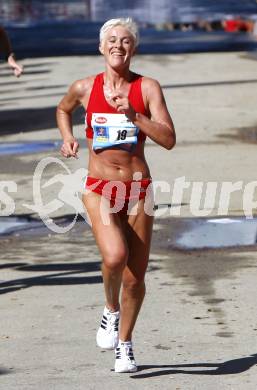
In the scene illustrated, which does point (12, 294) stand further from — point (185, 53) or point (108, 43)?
point (185, 53)

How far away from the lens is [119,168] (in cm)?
820

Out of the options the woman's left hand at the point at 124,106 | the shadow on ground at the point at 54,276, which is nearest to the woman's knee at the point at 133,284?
the woman's left hand at the point at 124,106

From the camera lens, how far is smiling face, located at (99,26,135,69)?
7.91 m

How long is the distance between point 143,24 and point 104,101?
196ft

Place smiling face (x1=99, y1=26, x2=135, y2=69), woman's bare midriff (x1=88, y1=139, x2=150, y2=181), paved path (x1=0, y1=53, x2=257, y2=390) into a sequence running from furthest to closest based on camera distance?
paved path (x1=0, y1=53, x2=257, y2=390) < woman's bare midriff (x1=88, y1=139, x2=150, y2=181) < smiling face (x1=99, y1=26, x2=135, y2=69)

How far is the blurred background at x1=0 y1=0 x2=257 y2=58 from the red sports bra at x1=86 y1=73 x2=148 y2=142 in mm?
36007

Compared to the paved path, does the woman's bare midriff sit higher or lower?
higher

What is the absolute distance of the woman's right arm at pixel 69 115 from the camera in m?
8.23

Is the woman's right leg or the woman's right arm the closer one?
the woman's right leg

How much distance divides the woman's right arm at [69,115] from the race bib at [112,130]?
0.53ft

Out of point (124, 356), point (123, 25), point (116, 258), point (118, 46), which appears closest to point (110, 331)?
point (124, 356)

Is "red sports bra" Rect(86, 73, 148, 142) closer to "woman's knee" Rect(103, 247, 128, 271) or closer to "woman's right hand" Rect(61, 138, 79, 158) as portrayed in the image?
"woman's right hand" Rect(61, 138, 79, 158)

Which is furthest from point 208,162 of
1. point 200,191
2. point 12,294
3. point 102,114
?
point 102,114

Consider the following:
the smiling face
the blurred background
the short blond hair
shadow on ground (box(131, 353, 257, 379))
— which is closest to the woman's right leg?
shadow on ground (box(131, 353, 257, 379))
